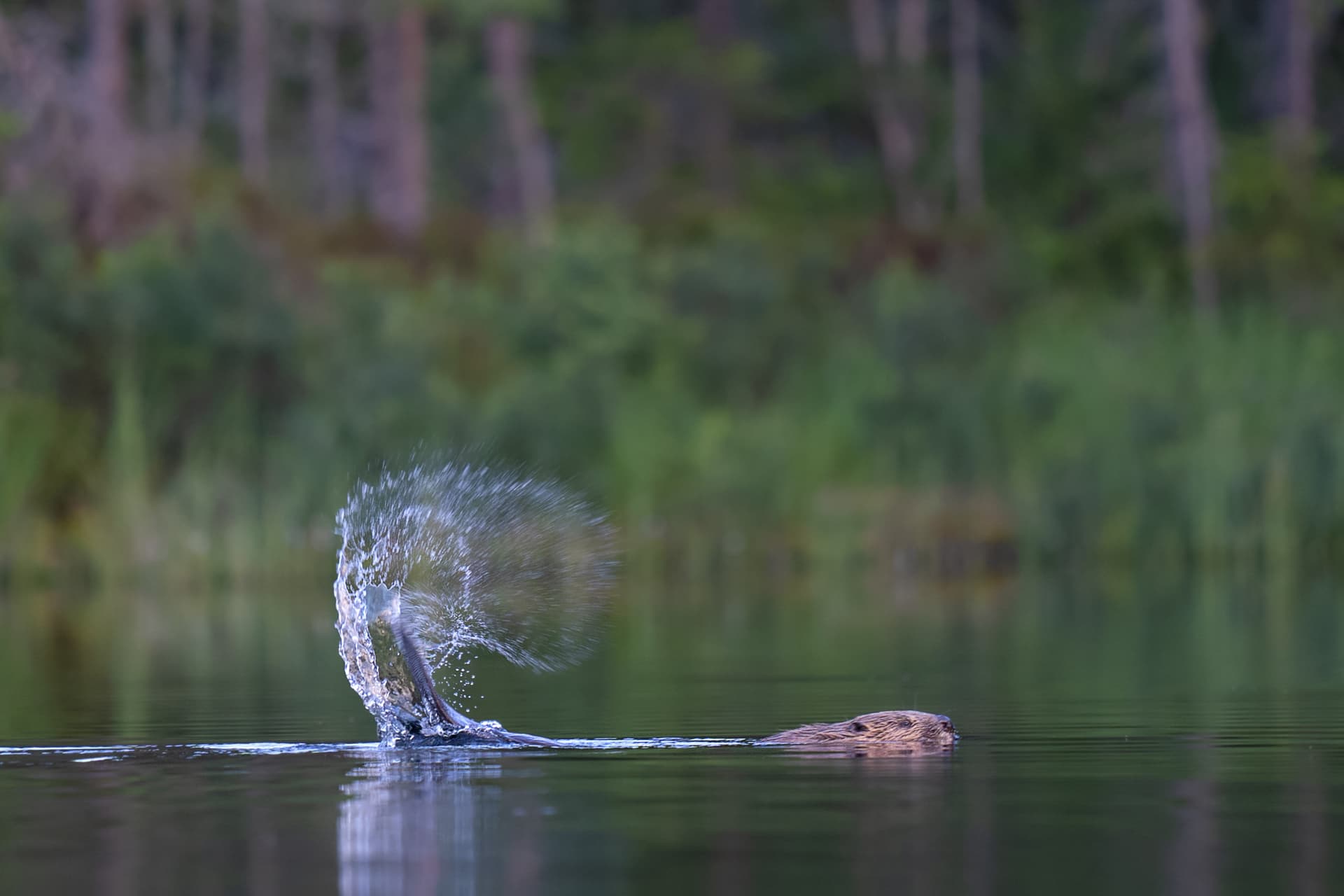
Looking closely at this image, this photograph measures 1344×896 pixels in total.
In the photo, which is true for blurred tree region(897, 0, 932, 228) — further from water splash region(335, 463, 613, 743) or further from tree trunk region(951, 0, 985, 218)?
water splash region(335, 463, 613, 743)

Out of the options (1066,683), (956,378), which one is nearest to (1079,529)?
(956,378)

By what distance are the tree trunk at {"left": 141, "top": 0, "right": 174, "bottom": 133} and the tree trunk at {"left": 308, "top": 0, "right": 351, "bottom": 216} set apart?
2.94 metres

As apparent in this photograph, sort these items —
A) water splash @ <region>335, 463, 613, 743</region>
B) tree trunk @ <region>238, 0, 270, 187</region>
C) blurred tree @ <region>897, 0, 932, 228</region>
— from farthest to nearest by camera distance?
1. tree trunk @ <region>238, 0, 270, 187</region>
2. blurred tree @ <region>897, 0, 932, 228</region>
3. water splash @ <region>335, 463, 613, 743</region>

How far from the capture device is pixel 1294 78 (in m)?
42.7

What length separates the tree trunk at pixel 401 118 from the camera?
40.8 metres

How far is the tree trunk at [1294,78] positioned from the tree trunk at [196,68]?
20644 mm

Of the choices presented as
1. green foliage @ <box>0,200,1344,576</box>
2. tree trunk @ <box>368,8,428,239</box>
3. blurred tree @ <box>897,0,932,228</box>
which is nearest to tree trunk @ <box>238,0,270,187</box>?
tree trunk @ <box>368,8,428,239</box>

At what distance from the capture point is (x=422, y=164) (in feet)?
138

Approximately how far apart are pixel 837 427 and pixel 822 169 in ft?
61.3

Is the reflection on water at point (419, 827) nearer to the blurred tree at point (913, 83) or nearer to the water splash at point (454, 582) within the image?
the water splash at point (454, 582)

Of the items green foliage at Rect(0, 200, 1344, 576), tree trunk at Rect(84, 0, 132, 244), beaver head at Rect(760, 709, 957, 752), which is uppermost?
tree trunk at Rect(84, 0, 132, 244)

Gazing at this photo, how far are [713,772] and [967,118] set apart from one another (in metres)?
35.8

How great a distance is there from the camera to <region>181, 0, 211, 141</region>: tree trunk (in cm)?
4891

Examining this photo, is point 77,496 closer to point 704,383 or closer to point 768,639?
point 704,383
